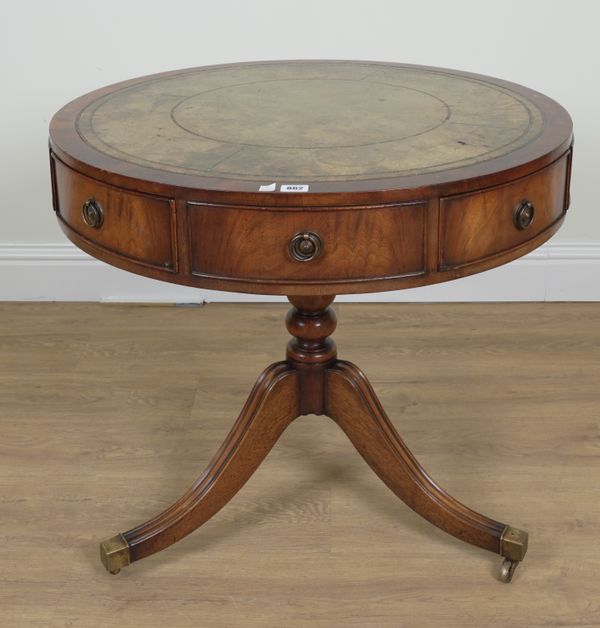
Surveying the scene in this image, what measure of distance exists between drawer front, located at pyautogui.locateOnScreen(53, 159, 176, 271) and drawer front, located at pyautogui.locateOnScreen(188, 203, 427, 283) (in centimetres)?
5

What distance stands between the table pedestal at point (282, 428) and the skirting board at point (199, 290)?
1.17 metres

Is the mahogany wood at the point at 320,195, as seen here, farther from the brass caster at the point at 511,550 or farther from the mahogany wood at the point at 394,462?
the brass caster at the point at 511,550

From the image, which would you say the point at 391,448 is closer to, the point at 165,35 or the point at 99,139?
the point at 99,139

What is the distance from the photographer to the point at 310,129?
6.38 ft

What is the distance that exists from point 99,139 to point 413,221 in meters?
0.59

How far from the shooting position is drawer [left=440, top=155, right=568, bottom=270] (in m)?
1.71

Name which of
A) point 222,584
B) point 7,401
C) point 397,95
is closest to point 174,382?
point 7,401

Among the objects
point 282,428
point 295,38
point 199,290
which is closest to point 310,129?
point 282,428

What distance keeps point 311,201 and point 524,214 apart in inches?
14.8

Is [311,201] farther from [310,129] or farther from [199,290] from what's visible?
[199,290]

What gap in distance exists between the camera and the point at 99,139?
6.31 feet

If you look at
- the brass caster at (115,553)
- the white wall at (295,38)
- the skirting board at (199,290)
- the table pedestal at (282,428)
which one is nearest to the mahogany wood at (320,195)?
the table pedestal at (282,428)

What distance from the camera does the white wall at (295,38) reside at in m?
3.10

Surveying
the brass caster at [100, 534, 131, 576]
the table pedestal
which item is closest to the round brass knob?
the table pedestal
